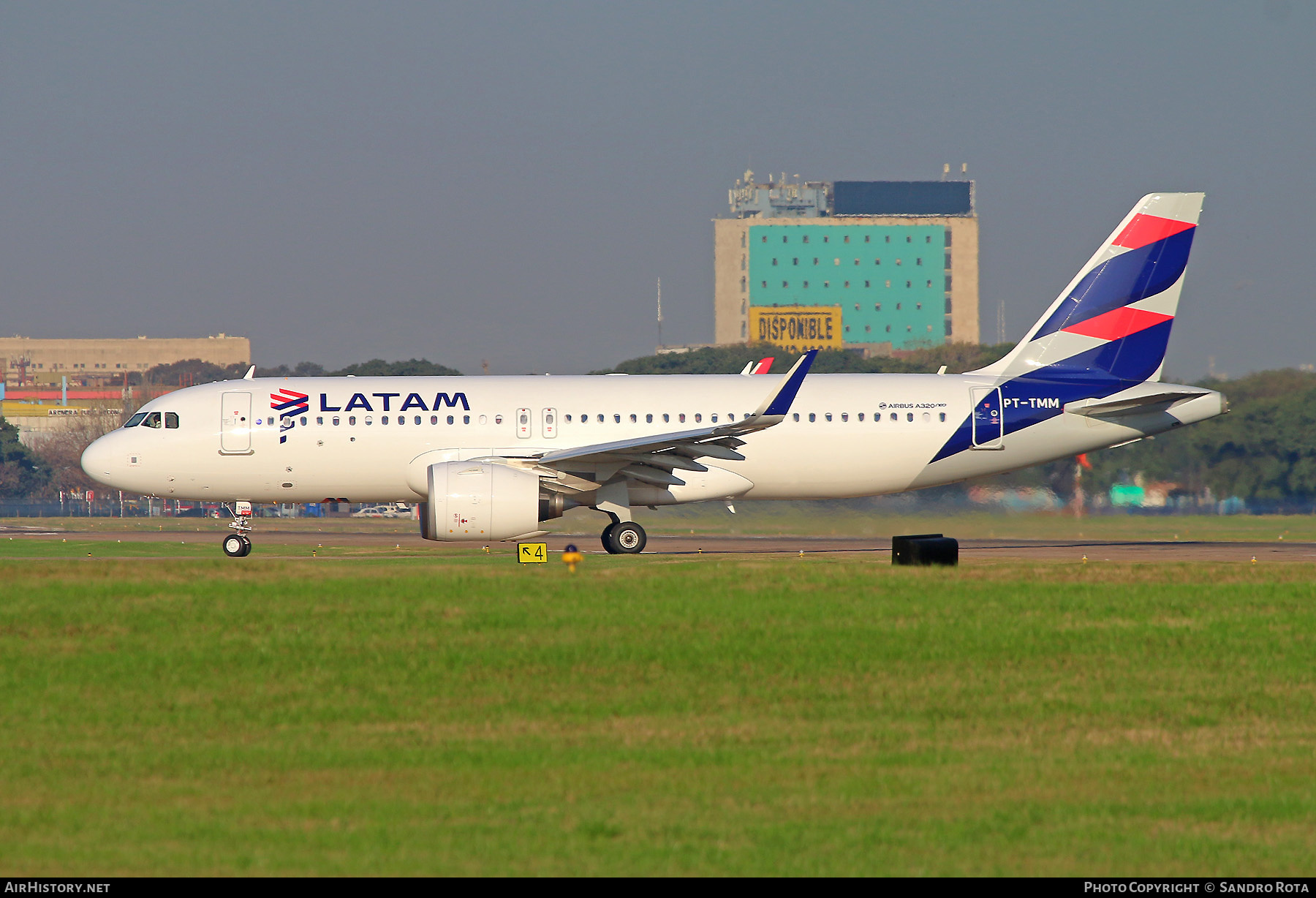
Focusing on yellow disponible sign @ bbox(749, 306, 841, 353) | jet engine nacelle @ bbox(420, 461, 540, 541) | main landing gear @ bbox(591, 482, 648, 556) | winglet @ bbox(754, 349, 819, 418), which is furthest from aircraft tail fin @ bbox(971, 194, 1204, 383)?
yellow disponible sign @ bbox(749, 306, 841, 353)

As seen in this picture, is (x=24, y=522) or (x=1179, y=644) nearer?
(x=1179, y=644)

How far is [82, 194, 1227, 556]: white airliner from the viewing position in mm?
29891

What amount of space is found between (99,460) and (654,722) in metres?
21.4

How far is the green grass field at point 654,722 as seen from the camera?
29.8 ft

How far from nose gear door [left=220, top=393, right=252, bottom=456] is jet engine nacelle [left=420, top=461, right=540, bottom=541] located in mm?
Answer: 5119

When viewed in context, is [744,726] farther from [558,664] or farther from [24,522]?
[24,522]

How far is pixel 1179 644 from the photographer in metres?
15.8

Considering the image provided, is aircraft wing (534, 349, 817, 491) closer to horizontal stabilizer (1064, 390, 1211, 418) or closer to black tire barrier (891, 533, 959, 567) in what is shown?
black tire barrier (891, 533, 959, 567)

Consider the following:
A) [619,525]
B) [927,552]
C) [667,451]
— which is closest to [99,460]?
[619,525]

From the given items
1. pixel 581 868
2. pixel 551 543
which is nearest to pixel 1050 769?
pixel 581 868

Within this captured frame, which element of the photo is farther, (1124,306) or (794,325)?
(794,325)

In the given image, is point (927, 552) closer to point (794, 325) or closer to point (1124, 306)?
point (1124, 306)

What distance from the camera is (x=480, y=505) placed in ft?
88.3

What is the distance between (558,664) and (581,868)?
6.09 meters
